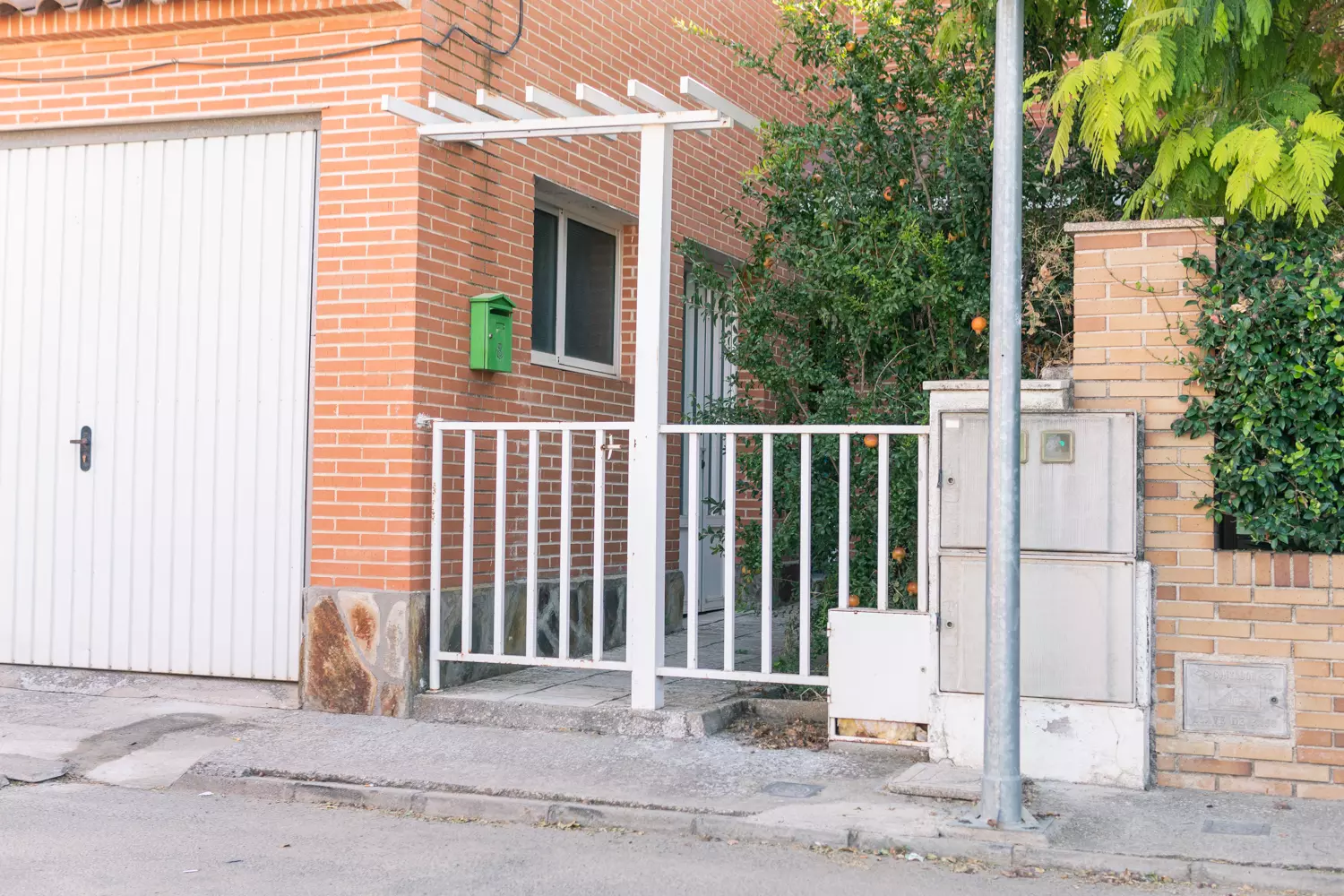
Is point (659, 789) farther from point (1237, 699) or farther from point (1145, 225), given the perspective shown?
point (1145, 225)

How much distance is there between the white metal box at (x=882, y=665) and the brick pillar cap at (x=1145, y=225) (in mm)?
1827

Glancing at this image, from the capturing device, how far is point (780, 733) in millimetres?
6941

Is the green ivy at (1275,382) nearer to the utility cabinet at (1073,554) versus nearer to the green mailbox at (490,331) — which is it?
the utility cabinet at (1073,554)

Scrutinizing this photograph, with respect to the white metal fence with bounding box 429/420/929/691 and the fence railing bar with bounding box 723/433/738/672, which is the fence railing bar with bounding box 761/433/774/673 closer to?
the white metal fence with bounding box 429/420/929/691

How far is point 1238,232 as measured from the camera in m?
5.95

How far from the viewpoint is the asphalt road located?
4746mm

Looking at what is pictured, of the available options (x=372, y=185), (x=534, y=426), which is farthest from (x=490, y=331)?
(x=372, y=185)

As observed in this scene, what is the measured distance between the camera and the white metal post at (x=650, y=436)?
699 centimetres

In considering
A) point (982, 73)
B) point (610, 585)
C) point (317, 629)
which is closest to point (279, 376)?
point (317, 629)

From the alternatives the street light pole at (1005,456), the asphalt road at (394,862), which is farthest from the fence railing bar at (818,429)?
the asphalt road at (394,862)

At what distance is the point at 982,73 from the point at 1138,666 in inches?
142

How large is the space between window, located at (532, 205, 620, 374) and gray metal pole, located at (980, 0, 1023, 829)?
13.5ft

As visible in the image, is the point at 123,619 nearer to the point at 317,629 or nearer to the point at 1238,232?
the point at 317,629

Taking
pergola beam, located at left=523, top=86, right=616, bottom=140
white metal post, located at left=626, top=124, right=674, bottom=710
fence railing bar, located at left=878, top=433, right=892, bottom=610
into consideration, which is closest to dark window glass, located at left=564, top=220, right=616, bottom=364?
pergola beam, located at left=523, top=86, right=616, bottom=140
